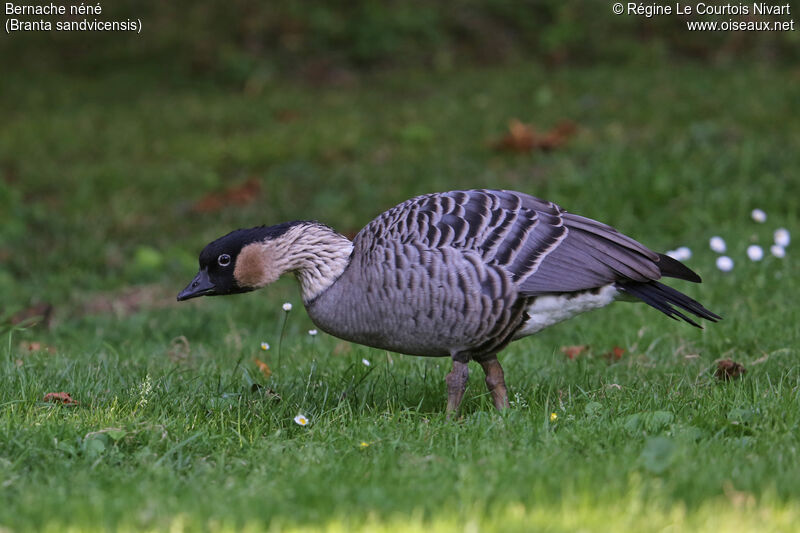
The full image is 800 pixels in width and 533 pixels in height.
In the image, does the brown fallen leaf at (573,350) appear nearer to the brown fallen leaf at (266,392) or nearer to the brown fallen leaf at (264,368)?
the brown fallen leaf at (264,368)

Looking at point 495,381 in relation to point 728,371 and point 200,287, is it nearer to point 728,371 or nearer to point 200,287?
point 728,371

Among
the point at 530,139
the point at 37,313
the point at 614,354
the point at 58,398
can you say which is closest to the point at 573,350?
the point at 614,354

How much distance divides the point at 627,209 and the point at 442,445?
5.66 m

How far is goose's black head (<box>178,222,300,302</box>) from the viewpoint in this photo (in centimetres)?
519

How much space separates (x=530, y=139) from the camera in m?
11.5

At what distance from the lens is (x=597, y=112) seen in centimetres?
1261

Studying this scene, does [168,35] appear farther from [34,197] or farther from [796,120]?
[796,120]

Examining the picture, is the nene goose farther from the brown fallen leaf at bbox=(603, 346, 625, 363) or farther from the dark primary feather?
the brown fallen leaf at bbox=(603, 346, 625, 363)

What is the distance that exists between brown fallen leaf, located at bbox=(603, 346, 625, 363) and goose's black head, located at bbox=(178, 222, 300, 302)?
236cm

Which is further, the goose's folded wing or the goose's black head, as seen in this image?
the goose's black head

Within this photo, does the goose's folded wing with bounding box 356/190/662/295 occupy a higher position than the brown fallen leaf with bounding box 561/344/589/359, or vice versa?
the goose's folded wing with bounding box 356/190/662/295

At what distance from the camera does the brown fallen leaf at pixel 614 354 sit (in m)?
6.26

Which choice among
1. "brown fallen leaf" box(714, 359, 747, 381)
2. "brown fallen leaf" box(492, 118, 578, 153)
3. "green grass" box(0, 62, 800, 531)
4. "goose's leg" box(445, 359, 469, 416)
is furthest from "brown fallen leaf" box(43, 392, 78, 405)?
"brown fallen leaf" box(492, 118, 578, 153)

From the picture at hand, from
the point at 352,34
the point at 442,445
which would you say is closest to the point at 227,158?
the point at 352,34
